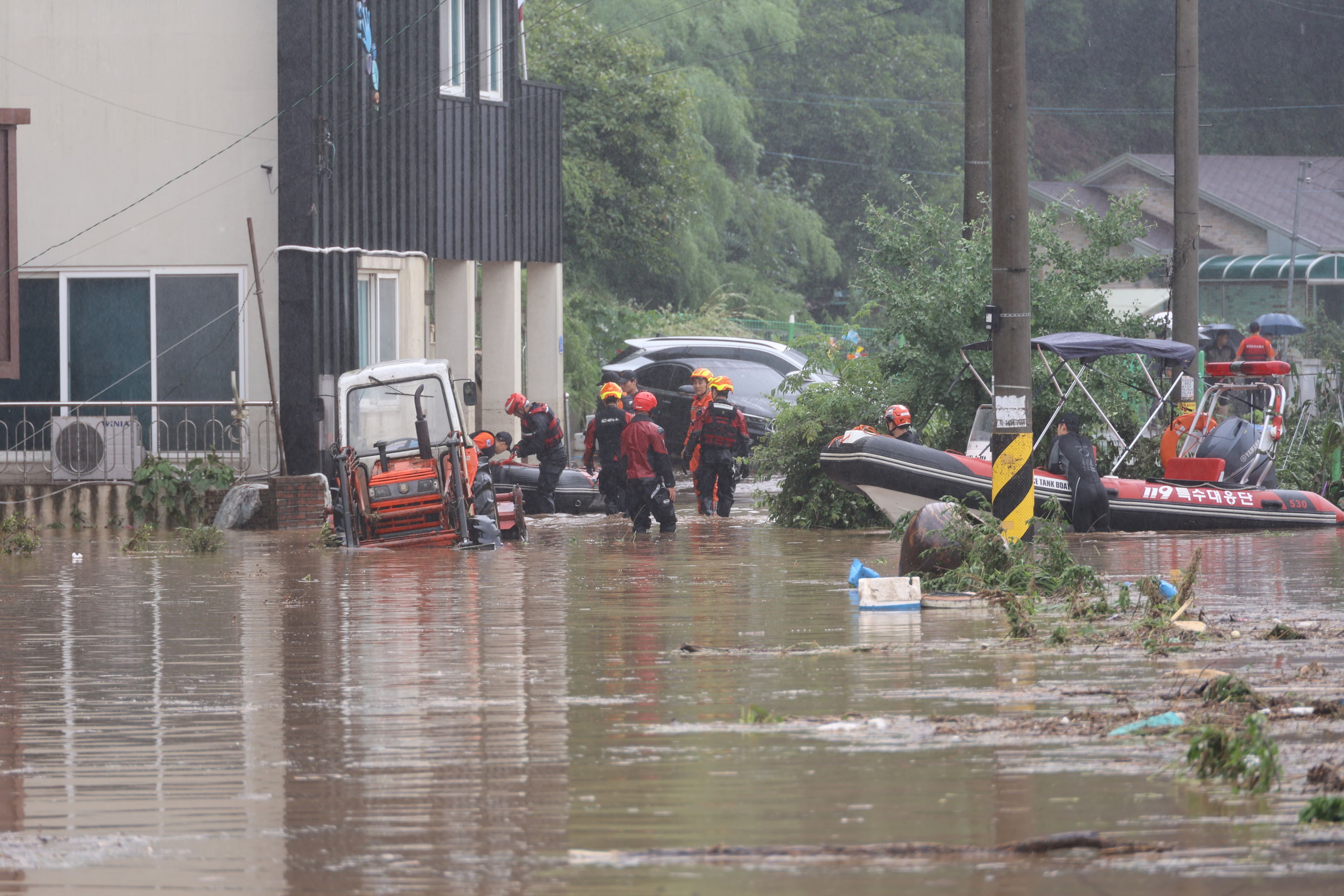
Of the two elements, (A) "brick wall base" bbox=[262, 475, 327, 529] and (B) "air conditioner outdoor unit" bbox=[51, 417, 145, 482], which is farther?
(B) "air conditioner outdoor unit" bbox=[51, 417, 145, 482]

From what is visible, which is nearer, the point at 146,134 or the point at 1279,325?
the point at 146,134

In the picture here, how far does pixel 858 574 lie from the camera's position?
13430 mm

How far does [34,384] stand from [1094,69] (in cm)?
5864

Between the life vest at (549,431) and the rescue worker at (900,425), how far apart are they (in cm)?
368

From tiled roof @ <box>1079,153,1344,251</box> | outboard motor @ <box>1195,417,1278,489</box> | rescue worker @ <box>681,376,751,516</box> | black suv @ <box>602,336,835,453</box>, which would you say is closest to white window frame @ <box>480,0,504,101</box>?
black suv @ <box>602,336,835,453</box>

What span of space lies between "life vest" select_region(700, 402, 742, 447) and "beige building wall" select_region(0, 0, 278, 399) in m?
4.94

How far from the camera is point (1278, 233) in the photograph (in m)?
53.6

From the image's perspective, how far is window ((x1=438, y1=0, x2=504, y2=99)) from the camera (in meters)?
24.9

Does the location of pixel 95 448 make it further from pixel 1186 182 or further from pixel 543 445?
pixel 1186 182

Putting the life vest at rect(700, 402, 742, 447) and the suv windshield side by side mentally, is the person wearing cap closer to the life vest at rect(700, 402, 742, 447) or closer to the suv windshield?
the life vest at rect(700, 402, 742, 447)

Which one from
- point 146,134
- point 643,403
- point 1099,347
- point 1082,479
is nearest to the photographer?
point 1082,479

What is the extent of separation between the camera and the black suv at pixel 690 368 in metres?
29.8

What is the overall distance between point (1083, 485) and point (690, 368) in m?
12.3

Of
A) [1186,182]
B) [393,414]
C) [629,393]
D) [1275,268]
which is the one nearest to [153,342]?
[393,414]
